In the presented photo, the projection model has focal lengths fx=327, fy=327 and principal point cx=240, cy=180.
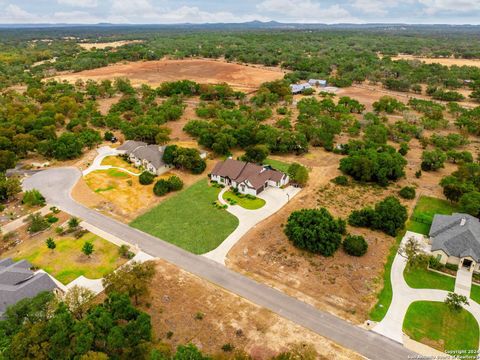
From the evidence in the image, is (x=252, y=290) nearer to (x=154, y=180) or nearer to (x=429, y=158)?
(x=154, y=180)

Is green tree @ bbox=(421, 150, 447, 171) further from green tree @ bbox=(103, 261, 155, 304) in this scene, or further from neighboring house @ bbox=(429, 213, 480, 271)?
green tree @ bbox=(103, 261, 155, 304)

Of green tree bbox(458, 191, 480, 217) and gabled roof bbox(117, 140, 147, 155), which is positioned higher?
green tree bbox(458, 191, 480, 217)

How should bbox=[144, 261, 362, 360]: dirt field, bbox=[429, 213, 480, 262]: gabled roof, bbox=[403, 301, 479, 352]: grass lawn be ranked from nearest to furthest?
bbox=[144, 261, 362, 360]: dirt field < bbox=[403, 301, 479, 352]: grass lawn < bbox=[429, 213, 480, 262]: gabled roof

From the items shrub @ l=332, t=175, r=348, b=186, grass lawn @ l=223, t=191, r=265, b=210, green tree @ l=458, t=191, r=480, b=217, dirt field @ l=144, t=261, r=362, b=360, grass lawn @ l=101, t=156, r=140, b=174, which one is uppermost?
green tree @ l=458, t=191, r=480, b=217

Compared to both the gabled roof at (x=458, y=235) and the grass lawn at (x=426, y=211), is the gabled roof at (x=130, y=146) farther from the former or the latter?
the gabled roof at (x=458, y=235)

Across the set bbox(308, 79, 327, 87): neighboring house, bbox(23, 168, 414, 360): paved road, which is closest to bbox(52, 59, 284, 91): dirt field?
bbox(308, 79, 327, 87): neighboring house

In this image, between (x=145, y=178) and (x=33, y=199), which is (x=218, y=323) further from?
(x=33, y=199)

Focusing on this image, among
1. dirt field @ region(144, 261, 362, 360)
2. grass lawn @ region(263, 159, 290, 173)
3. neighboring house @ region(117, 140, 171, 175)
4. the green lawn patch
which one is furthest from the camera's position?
grass lawn @ region(263, 159, 290, 173)

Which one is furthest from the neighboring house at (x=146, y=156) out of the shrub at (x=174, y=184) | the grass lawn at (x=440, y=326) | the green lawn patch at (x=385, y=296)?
the grass lawn at (x=440, y=326)
